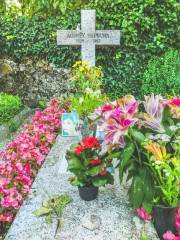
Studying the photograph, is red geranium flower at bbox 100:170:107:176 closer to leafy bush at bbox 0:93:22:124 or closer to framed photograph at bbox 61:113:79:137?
framed photograph at bbox 61:113:79:137

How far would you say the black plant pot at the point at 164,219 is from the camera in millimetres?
2486

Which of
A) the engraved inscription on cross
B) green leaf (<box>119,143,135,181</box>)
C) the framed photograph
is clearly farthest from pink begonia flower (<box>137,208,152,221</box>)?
the engraved inscription on cross

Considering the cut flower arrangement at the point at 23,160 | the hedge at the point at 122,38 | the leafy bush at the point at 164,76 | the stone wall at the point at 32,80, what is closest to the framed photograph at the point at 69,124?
the cut flower arrangement at the point at 23,160

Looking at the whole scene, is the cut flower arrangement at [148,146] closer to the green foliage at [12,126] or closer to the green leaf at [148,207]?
the green leaf at [148,207]

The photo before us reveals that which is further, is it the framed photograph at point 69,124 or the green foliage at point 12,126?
the green foliage at point 12,126

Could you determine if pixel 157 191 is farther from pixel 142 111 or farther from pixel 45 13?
pixel 45 13

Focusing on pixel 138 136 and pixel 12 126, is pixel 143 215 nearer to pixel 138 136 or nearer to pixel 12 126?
pixel 138 136

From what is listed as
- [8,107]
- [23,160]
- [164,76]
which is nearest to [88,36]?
[164,76]

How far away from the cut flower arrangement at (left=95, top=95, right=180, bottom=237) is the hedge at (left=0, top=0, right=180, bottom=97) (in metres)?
3.83

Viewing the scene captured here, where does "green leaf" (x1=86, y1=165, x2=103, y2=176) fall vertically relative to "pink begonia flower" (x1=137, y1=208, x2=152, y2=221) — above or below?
above

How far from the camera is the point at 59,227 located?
8.58 ft

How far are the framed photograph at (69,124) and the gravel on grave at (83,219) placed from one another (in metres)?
1.26

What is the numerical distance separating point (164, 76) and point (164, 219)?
3.82 m

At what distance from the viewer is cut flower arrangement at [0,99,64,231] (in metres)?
3.04
